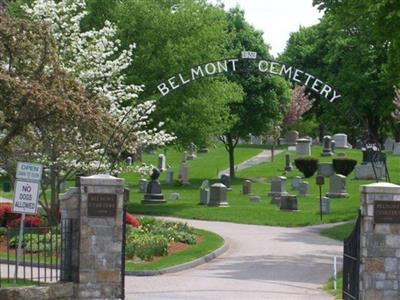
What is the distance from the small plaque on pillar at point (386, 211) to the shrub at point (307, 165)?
117 feet

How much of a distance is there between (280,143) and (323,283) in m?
61.9

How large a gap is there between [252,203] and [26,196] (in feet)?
85.8

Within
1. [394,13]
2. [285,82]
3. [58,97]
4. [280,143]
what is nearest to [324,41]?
[280,143]

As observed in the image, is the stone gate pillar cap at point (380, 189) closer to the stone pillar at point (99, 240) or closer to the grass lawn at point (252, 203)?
the stone pillar at point (99, 240)

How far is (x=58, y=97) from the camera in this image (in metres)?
18.5

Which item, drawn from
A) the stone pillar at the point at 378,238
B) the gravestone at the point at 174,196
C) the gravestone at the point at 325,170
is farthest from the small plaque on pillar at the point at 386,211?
the gravestone at the point at 325,170

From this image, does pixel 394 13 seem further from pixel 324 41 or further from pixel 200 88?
pixel 324 41

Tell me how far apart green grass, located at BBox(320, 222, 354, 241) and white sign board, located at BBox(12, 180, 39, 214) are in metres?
15.5

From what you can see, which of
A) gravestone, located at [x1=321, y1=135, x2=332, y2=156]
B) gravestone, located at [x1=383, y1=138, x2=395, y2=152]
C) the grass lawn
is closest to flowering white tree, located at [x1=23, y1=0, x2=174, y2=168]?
the grass lawn

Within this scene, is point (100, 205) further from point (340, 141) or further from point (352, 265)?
point (340, 141)

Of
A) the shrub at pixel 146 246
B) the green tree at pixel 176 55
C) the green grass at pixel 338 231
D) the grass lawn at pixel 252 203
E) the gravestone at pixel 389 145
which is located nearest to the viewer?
the shrub at pixel 146 246

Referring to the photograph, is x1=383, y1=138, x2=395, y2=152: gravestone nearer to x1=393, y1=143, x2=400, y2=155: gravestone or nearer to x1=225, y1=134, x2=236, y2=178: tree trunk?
x1=393, y1=143, x2=400, y2=155: gravestone

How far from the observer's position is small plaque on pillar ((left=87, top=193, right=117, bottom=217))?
15.8 m

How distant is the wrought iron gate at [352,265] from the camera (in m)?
15.7
